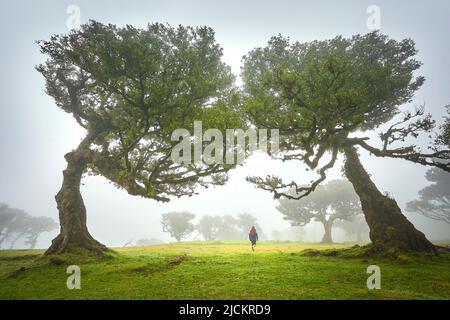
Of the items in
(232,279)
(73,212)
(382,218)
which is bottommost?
(232,279)

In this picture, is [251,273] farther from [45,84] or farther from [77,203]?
[45,84]

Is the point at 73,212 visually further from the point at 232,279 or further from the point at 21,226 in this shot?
the point at 21,226

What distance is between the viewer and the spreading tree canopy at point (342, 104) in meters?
16.0

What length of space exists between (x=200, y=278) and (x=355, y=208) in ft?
206

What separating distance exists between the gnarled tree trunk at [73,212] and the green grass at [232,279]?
220cm

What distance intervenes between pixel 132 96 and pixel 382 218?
69.2ft

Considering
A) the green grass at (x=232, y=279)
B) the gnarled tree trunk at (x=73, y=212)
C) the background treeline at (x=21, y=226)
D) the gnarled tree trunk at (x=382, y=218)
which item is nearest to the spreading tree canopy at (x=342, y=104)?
the gnarled tree trunk at (x=382, y=218)

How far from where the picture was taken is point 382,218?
21.4 metres

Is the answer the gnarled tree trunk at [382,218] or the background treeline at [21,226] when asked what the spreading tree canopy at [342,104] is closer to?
the gnarled tree trunk at [382,218]

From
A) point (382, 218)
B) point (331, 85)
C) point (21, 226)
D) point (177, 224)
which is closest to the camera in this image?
point (331, 85)

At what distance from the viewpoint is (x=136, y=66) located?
1534cm

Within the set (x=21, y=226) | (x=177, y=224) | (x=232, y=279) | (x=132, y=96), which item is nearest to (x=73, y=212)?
(x=132, y=96)

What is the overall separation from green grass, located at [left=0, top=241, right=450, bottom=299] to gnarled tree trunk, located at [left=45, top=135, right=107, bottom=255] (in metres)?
2.20
